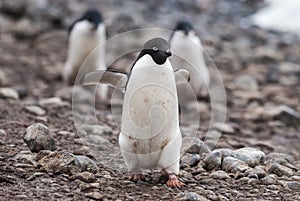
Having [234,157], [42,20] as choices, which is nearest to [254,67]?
[42,20]

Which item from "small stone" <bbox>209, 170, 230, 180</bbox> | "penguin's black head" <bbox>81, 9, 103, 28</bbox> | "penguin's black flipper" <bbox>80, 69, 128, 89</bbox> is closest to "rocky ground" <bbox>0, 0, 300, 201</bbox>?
"small stone" <bbox>209, 170, 230, 180</bbox>

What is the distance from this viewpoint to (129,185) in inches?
135

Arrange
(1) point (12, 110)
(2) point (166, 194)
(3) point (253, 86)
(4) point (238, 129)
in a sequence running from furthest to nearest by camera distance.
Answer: (3) point (253, 86), (4) point (238, 129), (1) point (12, 110), (2) point (166, 194)

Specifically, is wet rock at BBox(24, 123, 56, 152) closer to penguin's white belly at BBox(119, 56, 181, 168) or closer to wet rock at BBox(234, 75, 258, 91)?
penguin's white belly at BBox(119, 56, 181, 168)

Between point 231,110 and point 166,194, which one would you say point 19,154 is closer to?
point 166,194

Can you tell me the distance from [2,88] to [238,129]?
2.30 meters

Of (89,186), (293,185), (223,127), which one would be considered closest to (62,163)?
(89,186)

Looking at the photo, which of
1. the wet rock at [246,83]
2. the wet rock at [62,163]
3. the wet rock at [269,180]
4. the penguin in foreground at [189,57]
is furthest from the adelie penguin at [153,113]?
the wet rock at [246,83]

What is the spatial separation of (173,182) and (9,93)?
3.02 meters

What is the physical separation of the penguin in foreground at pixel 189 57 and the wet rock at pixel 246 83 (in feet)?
2.40

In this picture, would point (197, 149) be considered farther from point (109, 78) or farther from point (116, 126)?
point (116, 126)

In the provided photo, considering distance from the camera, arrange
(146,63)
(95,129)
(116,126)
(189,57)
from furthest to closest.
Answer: (189,57)
(116,126)
(95,129)
(146,63)

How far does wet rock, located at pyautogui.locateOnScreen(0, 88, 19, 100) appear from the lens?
596cm

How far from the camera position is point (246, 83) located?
779 cm
